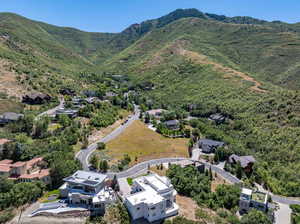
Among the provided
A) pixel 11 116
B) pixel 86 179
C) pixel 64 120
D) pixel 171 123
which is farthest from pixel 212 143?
pixel 11 116

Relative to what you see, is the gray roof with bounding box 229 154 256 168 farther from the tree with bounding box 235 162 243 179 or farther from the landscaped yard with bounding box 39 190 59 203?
the landscaped yard with bounding box 39 190 59 203

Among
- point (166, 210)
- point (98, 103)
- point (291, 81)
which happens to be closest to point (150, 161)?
point (166, 210)

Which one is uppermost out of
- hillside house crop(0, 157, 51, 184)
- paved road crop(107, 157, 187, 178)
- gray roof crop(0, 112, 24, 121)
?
gray roof crop(0, 112, 24, 121)

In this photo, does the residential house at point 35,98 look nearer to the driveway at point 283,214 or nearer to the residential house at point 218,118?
the residential house at point 218,118

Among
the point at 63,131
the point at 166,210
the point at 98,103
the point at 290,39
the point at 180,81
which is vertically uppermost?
the point at 290,39

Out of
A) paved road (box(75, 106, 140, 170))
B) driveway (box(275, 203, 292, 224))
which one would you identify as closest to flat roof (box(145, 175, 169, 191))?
paved road (box(75, 106, 140, 170))

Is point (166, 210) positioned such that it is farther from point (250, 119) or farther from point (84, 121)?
point (250, 119)

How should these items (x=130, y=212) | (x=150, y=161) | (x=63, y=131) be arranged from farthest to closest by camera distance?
(x=63, y=131) < (x=150, y=161) < (x=130, y=212)
